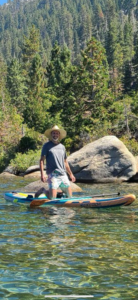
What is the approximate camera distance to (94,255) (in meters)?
5.57

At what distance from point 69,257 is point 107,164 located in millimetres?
14957

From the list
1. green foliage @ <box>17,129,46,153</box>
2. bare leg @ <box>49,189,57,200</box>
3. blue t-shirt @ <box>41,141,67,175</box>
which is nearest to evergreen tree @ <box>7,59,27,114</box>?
green foliage @ <box>17,129,46,153</box>

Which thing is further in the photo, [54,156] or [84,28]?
[84,28]

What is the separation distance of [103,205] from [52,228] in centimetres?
272

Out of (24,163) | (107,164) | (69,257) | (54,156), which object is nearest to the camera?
(69,257)

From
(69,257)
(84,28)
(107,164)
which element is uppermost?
(84,28)

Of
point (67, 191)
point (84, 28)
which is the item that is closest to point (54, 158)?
point (67, 191)

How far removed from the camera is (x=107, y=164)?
20234 mm

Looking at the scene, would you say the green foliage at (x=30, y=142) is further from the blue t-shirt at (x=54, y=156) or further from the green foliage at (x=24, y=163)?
the blue t-shirt at (x=54, y=156)

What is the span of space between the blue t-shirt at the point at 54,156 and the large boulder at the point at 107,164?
399 inches

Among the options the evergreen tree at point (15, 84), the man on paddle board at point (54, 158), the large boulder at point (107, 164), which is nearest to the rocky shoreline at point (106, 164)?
the large boulder at point (107, 164)

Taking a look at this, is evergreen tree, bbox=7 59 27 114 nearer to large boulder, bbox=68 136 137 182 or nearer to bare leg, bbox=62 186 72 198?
large boulder, bbox=68 136 137 182

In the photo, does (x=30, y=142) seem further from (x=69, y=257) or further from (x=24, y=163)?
(x=69, y=257)

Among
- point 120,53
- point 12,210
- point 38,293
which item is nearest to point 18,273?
point 38,293
